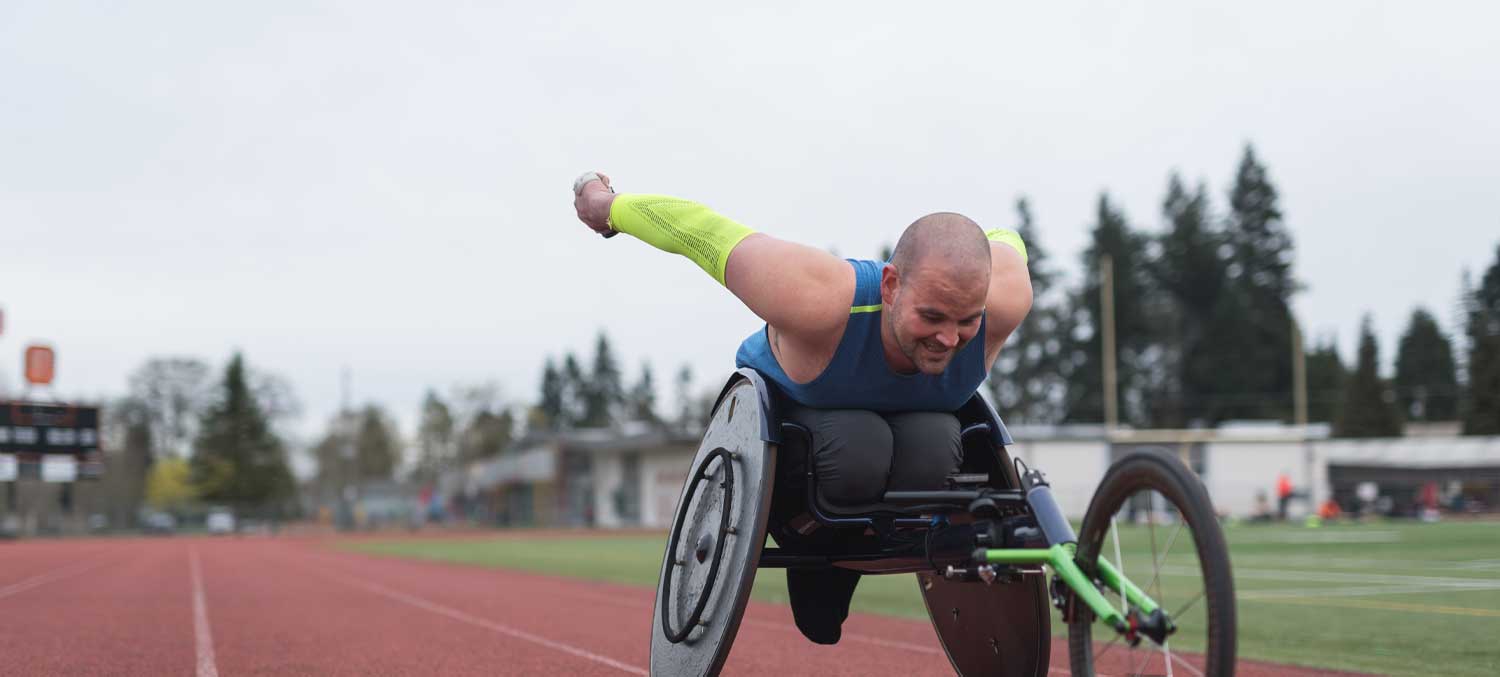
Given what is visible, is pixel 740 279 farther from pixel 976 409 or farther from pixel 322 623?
pixel 322 623

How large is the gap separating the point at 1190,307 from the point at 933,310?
78.4 meters

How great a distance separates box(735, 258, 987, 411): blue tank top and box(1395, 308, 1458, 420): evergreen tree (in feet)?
272

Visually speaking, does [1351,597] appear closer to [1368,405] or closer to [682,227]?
[682,227]

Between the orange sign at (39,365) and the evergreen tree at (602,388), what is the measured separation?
84.8 m

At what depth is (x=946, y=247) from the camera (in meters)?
3.19

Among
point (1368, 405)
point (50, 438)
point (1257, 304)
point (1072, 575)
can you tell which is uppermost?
point (1257, 304)

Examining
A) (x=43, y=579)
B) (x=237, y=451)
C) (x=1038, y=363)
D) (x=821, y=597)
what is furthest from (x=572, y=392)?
(x=821, y=597)

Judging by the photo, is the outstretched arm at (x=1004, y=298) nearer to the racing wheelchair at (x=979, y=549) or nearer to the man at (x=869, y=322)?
the man at (x=869, y=322)

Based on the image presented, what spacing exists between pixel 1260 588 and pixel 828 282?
36.7 feet

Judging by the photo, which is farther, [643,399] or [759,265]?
[643,399]

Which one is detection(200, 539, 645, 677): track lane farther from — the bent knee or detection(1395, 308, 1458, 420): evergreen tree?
detection(1395, 308, 1458, 420): evergreen tree

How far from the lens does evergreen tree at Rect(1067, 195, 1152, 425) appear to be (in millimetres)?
76188

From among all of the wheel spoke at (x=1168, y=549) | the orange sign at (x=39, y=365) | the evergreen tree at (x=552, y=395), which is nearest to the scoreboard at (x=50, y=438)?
the orange sign at (x=39, y=365)

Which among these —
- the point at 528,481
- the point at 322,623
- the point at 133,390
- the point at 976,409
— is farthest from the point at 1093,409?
the point at 976,409
